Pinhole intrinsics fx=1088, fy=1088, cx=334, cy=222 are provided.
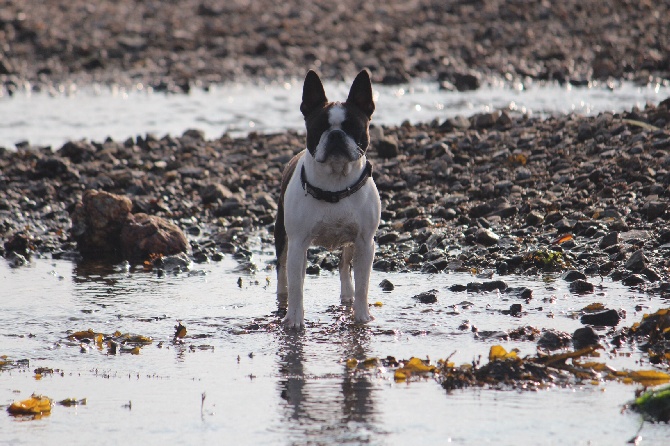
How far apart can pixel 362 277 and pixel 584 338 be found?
1767mm

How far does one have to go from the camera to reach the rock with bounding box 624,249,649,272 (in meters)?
9.03

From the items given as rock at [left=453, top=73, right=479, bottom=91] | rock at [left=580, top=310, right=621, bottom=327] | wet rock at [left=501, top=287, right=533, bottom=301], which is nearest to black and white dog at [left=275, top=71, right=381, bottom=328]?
wet rock at [left=501, top=287, right=533, bottom=301]

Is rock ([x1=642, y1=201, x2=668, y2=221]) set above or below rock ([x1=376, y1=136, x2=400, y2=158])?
below

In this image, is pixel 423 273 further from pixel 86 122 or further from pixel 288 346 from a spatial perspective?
pixel 86 122

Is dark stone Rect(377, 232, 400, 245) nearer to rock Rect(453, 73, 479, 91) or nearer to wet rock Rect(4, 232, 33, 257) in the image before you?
wet rock Rect(4, 232, 33, 257)

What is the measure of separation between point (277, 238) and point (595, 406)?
384 cm

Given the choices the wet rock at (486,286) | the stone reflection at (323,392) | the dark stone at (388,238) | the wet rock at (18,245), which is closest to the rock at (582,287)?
the wet rock at (486,286)

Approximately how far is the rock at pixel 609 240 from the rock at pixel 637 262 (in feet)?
1.71

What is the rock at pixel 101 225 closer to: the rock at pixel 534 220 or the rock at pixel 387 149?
the rock at pixel 387 149

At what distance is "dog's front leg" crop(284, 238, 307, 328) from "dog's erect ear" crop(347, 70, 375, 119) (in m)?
1.09

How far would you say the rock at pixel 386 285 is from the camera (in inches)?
359

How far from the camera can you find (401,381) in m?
6.49

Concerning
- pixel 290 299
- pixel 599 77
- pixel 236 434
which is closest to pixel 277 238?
pixel 290 299

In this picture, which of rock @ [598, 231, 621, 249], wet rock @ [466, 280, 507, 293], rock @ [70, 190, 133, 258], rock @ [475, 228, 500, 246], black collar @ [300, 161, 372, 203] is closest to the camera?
black collar @ [300, 161, 372, 203]
